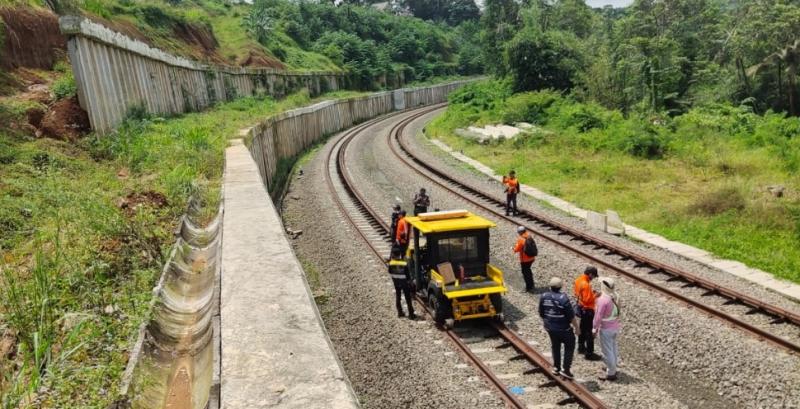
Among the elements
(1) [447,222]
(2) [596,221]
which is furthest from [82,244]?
(2) [596,221]

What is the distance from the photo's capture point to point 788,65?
38.8m

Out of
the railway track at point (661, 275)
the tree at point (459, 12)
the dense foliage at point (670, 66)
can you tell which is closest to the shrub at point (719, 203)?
the railway track at point (661, 275)

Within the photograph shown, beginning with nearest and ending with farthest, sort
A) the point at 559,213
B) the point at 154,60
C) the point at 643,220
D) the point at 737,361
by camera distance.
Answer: the point at 737,361 < the point at 643,220 < the point at 559,213 < the point at 154,60

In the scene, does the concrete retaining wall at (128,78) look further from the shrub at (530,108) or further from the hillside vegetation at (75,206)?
the shrub at (530,108)

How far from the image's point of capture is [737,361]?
29.0 feet

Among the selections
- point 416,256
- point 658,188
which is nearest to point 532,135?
point 658,188

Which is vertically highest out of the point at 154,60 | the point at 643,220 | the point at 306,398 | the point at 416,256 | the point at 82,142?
the point at 154,60

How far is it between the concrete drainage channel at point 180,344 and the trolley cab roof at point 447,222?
3.75 meters

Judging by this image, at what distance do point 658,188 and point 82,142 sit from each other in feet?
60.8

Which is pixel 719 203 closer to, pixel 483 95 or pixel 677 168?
pixel 677 168

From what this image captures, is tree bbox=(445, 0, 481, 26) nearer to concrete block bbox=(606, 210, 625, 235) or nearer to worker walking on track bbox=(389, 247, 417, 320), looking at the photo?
concrete block bbox=(606, 210, 625, 235)

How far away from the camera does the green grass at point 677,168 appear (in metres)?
15.2

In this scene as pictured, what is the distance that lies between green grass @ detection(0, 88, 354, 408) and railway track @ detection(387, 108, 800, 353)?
9.08 metres

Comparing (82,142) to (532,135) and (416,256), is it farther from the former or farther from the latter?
(532,135)
